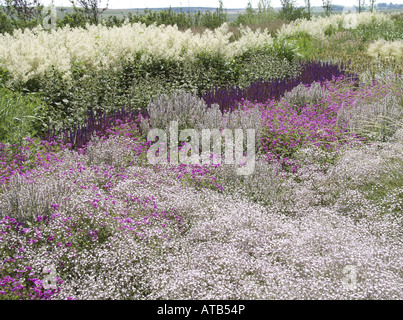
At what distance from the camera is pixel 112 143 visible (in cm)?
551

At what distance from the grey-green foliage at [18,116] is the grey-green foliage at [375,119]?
4.72 meters

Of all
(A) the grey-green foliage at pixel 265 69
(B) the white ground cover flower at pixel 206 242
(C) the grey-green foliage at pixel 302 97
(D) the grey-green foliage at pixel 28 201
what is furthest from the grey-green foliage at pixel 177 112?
(A) the grey-green foliage at pixel 265 69

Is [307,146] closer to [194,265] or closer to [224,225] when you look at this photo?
[224,225]

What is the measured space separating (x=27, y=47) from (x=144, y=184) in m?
4.17

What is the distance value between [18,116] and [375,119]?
Answer: 536 centimetres

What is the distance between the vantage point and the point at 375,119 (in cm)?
617

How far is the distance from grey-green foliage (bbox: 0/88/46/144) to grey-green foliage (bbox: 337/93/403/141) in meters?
4.72

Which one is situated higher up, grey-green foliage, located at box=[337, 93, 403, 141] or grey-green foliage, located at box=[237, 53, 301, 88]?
grey-green foliage, located at box=[237, 53, 301, 88]

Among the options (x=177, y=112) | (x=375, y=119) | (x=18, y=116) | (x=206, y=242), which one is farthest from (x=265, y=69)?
(x=206, y=242)

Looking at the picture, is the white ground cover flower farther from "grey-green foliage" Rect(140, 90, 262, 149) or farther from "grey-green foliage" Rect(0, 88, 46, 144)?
"grey-green foliage" Rect(140, 90, 262, 149)

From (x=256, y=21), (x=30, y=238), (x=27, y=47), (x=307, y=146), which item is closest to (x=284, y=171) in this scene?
(x=307, y=146)

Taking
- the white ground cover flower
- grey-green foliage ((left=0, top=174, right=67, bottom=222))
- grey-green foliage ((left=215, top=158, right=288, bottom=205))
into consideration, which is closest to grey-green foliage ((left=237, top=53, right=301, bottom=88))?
grey-green foliage ((left=215, top=158, right=288, bottom=205))

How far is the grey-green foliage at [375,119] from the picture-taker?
5.84m

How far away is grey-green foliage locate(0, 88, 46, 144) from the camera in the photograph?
5449 mm
